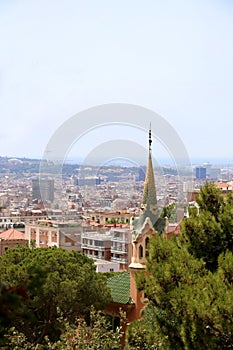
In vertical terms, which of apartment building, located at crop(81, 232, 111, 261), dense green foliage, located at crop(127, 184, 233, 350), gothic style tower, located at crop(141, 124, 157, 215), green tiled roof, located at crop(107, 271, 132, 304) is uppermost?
gothic style tower, located at crop(141, 124, 157, 215)

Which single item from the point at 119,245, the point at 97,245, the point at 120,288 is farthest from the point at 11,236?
the point at 120,288

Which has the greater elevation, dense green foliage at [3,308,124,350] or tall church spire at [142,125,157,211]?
tall church spire at [142,125,157,211]

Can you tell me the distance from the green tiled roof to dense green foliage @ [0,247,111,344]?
0.22 metres

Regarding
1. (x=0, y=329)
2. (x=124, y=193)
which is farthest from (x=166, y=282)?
(x=124, y=193)

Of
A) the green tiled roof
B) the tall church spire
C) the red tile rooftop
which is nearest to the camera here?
the tall church spire

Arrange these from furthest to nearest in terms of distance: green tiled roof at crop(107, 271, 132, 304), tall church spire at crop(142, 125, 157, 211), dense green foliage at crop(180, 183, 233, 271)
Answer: green tiled roof at crop(107, 271, 132, 304)
tall church spire at crop(142, 125, 157, 211)
dense green foliage at crop(180, 183, 233, 271)

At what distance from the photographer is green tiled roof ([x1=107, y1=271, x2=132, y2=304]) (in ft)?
41.4

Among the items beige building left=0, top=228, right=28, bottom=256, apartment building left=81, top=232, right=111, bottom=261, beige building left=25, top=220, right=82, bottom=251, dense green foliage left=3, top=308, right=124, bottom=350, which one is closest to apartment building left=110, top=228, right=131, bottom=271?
apartment building left=81, top=232, right=111, bottom=261

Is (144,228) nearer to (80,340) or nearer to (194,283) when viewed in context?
(80,340)

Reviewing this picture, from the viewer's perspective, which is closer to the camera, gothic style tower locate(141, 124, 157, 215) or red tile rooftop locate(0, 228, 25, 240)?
gothic style tower locate(141, 124, 157, 215)

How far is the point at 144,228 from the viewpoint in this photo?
40.0 ft

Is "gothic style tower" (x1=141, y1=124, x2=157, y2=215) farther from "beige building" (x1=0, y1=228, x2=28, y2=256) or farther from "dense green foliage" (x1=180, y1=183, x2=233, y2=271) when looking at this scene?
"beige building" (x1=0, y1=228, x2=28, y2=256)

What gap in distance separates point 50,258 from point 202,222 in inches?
Answer: 245

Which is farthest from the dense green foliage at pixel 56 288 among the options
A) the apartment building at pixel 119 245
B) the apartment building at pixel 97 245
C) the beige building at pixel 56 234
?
the beige building at pixel 56 234
